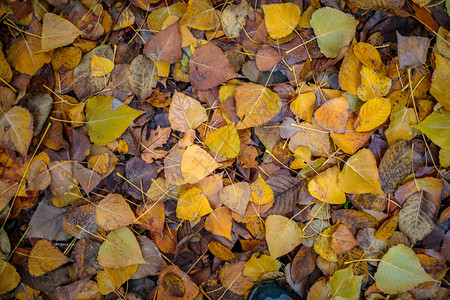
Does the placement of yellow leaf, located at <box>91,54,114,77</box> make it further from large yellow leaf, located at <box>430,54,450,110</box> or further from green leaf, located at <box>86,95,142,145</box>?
large yellow leaf, located at <box>430,54,450,110</box>

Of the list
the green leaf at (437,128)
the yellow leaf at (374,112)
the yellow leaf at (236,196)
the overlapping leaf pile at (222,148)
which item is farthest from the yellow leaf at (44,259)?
the green leaf at (437,128)

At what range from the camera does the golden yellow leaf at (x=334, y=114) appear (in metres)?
0.88

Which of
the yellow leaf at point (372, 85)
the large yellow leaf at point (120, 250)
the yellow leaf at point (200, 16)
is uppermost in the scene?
the yellow leaf at point (200, 16)

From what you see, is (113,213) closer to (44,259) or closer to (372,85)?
(44,259)

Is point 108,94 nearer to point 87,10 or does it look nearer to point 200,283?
point 87,10

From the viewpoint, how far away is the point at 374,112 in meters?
0.85

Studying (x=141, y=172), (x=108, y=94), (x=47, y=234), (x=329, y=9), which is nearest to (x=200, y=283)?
(x=141, y=172)

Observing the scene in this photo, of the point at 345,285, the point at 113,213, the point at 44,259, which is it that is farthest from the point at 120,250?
the point at 345,285

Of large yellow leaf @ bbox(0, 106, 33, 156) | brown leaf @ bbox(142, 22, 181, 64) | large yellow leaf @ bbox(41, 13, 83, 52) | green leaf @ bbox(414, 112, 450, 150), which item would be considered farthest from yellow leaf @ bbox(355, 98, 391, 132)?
large yellow leaf @ bbox(0, 106, 33, 156)

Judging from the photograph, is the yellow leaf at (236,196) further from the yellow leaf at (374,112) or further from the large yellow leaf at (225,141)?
Answer: the yellow leaf at (374,112)

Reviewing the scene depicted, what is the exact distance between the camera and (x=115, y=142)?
0.96 meters

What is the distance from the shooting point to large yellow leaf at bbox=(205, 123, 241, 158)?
34.2 inches

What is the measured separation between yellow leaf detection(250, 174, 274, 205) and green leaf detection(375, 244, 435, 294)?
1.33 feet

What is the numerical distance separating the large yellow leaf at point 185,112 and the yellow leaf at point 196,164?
9 centimetres
